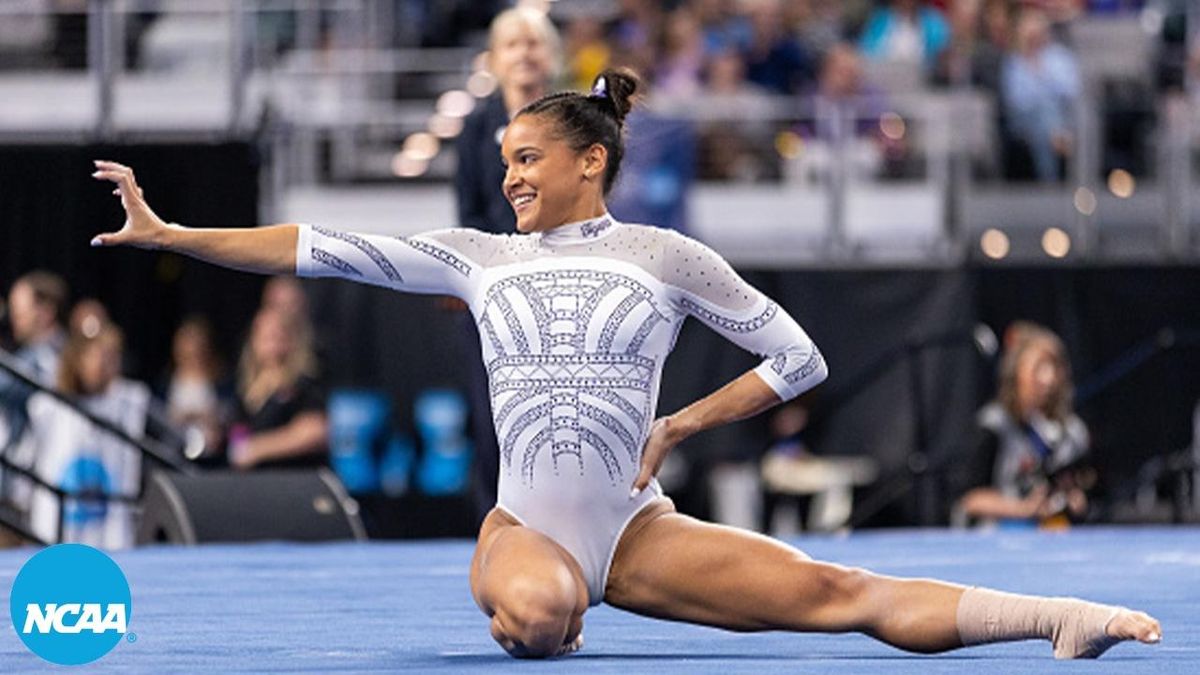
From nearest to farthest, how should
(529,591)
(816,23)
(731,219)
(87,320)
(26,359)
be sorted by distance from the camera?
(529,591), (87,320), (26,359), (731,219), (816,23)

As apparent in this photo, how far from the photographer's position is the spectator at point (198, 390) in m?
12.8

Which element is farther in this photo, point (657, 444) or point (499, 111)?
point (499, 111)

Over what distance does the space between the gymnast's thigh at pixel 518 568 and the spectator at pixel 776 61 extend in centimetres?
1048

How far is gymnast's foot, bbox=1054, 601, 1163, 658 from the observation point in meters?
5.11

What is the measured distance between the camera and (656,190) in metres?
13.9

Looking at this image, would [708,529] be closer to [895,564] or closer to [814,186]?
[895,564]

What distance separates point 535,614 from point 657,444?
1.43ft

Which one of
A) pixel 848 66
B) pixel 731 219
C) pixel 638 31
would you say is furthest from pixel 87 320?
pixel 638 31

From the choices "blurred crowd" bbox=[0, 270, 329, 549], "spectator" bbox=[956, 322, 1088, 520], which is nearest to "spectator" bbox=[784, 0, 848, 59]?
"spectator" bbox=[956, 322, 1088, 520]

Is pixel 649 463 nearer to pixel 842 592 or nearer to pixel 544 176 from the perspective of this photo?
pixel 842 592

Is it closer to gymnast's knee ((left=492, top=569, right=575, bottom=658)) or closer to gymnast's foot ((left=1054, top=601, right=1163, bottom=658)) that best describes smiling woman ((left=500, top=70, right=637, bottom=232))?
gymnast's knee ((left=492, top=569, right=575, bottom=658))

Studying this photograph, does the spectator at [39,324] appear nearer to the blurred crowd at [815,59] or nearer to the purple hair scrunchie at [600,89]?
the blurred crowd at [815,59]

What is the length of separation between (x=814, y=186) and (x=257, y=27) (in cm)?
356

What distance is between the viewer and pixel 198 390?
43.0 feet
